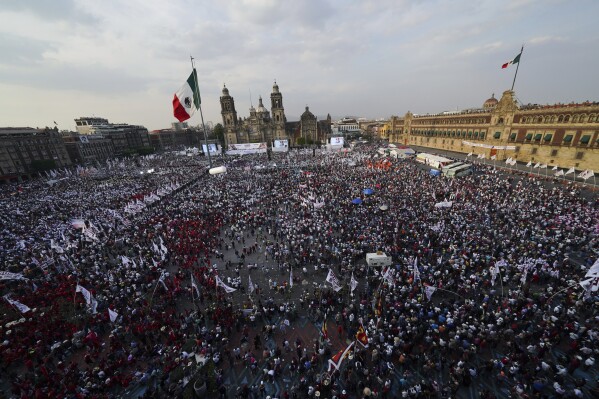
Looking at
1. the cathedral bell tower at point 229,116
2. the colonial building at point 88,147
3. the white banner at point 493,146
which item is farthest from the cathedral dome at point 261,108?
the white banner at point 493,146

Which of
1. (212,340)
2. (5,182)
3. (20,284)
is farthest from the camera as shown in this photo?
(5,182)

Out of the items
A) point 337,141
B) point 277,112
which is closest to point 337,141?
point 337,141

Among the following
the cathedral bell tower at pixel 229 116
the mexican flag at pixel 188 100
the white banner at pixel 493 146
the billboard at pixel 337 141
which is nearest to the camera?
the mexican flag at pixel 188 100

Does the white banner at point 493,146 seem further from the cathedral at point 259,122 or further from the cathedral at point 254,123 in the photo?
the cathedral at point 254,123

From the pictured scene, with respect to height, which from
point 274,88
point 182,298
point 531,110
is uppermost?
point 274,88

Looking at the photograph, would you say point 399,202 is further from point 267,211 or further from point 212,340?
point 212,340

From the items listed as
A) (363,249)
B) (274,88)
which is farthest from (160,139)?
(363,249)

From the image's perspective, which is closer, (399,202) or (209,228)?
(209,228)
